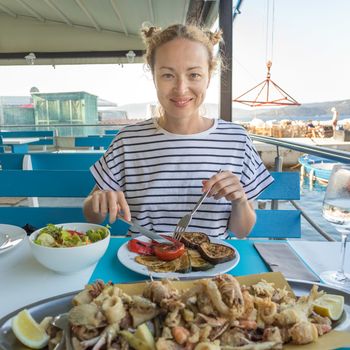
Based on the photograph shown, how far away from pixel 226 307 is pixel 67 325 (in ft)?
0.77

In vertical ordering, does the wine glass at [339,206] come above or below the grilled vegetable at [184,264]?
above

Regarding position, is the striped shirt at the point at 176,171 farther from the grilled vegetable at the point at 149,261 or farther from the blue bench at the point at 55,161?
the blue bench at the point at 55,161

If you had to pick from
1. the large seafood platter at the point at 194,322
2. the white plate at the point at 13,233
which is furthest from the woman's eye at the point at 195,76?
the large seafood platter at the point at 194,322

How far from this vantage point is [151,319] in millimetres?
490

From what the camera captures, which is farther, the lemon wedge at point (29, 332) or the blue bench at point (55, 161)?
the blue bench at point (55, 161)

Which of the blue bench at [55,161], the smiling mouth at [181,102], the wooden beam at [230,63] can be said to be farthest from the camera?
the wooden beam at [230,63]

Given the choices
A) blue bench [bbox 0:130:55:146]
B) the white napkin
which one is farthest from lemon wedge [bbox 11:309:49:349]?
blue bench [bbox 0:130:55:146]

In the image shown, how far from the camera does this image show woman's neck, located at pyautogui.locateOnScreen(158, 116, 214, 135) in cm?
143

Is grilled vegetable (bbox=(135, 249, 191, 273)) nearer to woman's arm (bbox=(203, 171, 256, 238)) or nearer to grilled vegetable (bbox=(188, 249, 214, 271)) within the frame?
grilled vegetable (bbox=(188, 249, 214, 271))

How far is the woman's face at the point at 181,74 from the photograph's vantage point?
128 centimetres

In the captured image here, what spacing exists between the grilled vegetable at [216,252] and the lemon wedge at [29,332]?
0.43 metres

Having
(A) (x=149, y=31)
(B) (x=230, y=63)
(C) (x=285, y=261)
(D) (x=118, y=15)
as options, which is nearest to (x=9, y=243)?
(C) (x=285, y=261)

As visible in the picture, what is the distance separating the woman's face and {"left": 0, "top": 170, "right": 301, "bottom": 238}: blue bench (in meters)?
0.60

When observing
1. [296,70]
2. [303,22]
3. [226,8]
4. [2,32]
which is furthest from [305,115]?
[226,8]
